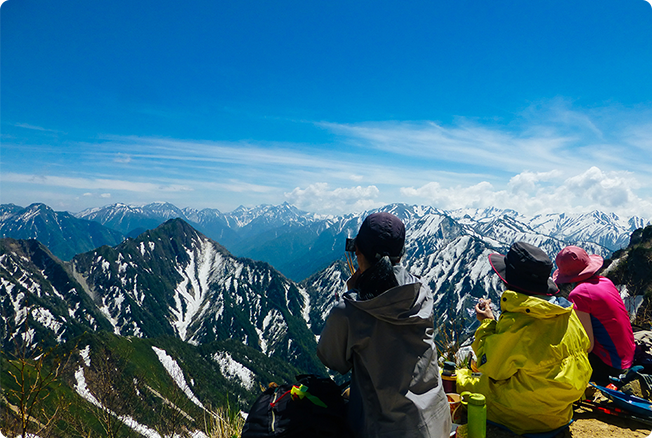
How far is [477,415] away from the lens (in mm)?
4340

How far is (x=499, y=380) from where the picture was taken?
4867 mm

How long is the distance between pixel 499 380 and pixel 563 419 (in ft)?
3.26

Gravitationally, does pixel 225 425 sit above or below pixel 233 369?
above

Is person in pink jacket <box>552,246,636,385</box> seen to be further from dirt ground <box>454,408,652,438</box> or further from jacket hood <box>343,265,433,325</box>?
jacket hood <box>343,265,433,325</box>

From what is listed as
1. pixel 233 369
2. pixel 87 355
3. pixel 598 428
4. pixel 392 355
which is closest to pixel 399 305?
pixel 392 355

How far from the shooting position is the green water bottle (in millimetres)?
4328

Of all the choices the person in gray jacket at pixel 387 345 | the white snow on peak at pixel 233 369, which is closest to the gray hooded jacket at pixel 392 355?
the person in gray jacket at pixel 387 345

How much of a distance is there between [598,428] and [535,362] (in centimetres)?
280

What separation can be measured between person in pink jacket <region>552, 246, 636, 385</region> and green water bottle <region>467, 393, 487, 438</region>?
302 centimetres

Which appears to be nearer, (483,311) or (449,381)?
(483,311)

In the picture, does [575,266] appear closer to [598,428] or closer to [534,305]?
[598,428]

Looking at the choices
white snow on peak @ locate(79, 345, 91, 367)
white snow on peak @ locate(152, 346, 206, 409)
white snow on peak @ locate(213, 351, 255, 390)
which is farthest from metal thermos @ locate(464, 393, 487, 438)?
white snow on peak @ locate(213, 351, 255, 390)

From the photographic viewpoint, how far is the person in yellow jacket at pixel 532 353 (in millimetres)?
4227

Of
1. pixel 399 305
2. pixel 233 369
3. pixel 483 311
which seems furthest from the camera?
pixel 233 369
